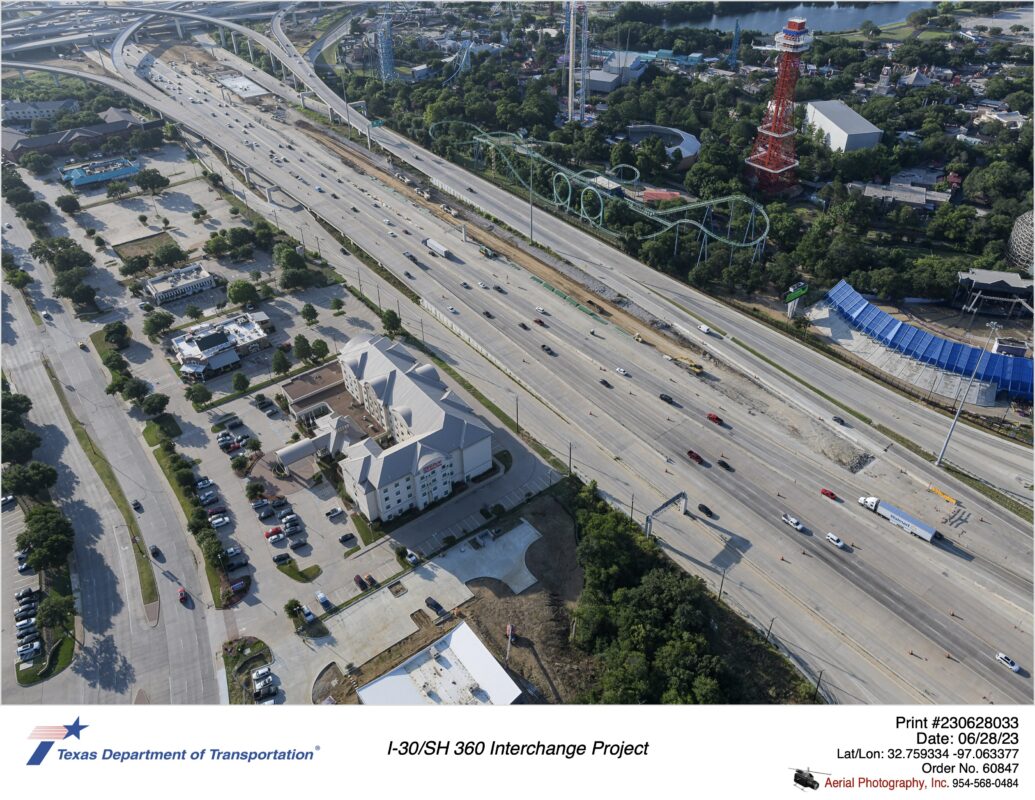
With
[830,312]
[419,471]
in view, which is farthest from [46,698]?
[830,312]

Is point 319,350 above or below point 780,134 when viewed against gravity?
below

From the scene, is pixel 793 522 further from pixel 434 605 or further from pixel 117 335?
pixel 117 335

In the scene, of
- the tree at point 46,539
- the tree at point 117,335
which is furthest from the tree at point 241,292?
the tree at point 46,539

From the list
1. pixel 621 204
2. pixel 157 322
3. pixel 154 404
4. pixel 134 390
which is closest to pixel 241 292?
pixel 157 322

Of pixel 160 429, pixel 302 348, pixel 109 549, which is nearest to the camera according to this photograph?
pixel 109 549

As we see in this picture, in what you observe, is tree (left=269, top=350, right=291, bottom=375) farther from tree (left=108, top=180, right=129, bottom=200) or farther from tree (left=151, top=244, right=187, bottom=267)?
tree (left=108, top=180, right=129, bottom=200)

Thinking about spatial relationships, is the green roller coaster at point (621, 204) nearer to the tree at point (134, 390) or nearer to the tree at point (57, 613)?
the tree at point (134, 390)

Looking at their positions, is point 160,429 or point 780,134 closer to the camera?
point 160,429

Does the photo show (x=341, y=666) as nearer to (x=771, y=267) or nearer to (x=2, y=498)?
(x=2, y=498)
